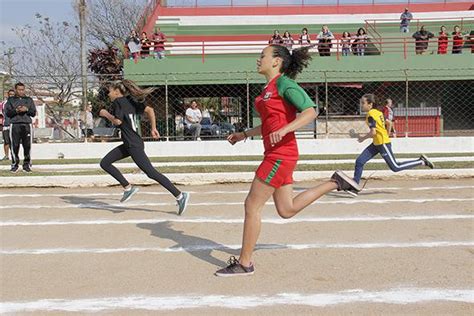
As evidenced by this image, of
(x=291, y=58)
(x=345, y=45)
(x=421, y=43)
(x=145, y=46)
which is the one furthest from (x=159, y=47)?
(x=291, y=58)

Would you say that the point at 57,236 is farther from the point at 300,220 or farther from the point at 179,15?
the point at 179,15

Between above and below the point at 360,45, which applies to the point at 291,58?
below

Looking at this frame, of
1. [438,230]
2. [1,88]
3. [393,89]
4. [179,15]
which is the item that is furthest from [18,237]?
[179,15]

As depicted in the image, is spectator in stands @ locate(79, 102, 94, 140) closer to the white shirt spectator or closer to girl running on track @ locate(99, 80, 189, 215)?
the white shirt spectator

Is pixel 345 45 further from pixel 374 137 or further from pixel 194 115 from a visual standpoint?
pixel 374 137

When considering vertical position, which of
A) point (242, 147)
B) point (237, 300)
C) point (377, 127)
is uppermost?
point (377, 127)

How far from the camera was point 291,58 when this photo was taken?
472cm

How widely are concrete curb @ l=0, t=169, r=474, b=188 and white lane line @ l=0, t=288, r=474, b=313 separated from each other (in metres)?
7.04

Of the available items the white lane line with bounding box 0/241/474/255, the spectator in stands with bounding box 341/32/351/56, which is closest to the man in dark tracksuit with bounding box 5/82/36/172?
the white lane line with bounding box 0/241/474/255

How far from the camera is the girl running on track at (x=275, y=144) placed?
4.52 m

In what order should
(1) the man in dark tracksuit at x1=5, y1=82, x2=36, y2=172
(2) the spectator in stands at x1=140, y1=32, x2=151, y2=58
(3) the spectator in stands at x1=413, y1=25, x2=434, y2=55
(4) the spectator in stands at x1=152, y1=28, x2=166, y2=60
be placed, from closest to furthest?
(1) the man in dark tracksuit at x1=5, y1=82, x2=36, y2=172
(4) the spectator in stands at x1=152, y1=28, x2=166, y2=60
(2) the spectator in stands at x1=140, y1=32, x2=151, y2=58
(3) the spectator in stands at x1=413, y1=25, x2=434, y2=55

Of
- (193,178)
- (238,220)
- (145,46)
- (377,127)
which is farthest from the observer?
(145,46)

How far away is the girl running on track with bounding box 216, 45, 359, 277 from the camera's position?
4.52 m

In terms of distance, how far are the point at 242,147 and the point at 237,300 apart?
15878mm
